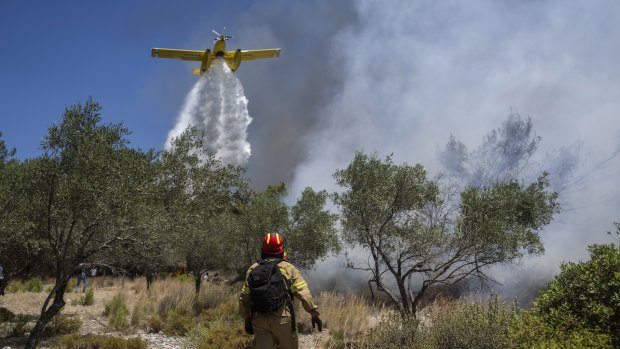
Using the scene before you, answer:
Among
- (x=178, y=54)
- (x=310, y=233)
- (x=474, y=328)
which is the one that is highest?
(x=178, y=54)

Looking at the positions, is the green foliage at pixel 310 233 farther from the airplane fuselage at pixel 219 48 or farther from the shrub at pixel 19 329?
the airplane fuselage at pixel 219 48

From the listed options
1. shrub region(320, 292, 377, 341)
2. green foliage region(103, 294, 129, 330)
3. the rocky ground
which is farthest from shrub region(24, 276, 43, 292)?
shrub region(320, 292, 377, 341)

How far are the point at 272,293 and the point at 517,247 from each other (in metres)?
8.78

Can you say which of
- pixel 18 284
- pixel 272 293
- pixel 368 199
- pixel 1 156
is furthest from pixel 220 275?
pixel 272 293

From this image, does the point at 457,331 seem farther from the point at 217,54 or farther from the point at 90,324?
the point at 217,54

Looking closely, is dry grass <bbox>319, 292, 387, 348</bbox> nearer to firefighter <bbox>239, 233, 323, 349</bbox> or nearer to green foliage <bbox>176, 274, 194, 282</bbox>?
firefighter <bbox>239, 233, 323, 349</bbox>

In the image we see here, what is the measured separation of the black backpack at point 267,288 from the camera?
6121mm

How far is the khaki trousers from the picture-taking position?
629 centimetres

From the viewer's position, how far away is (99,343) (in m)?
11.3

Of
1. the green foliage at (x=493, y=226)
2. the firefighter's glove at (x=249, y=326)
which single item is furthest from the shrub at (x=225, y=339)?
the green foliage at (x=493, y=226)

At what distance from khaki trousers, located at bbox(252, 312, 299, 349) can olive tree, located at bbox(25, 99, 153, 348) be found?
478cm

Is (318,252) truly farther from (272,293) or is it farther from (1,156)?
(272,293)

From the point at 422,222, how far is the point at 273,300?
8.69 meters

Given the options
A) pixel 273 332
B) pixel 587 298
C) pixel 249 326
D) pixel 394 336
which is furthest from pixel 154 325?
pixel 587 298
